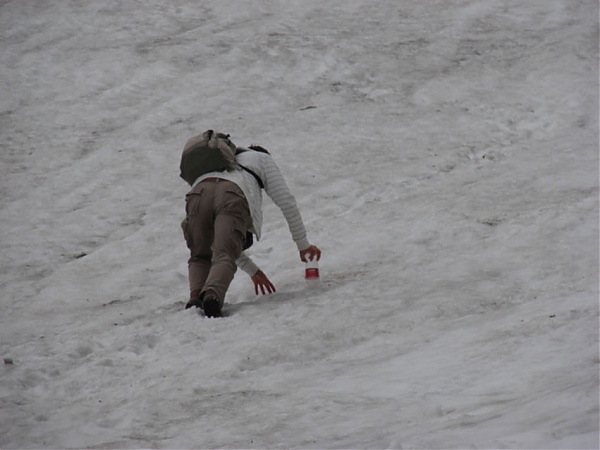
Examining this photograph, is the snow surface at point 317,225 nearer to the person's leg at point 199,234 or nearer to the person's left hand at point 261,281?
the person's left hand at point 261,281

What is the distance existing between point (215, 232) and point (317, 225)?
3.00 meters

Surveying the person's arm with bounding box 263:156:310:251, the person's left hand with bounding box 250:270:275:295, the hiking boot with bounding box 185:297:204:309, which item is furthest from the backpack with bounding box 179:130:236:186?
the hiking boot with bounding box 185:297:204:309

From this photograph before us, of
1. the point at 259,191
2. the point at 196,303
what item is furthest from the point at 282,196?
the point at 196,303

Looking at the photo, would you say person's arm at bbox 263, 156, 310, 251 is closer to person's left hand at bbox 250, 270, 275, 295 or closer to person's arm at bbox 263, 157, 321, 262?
person's arm at bbox 263, 157, 321, 262

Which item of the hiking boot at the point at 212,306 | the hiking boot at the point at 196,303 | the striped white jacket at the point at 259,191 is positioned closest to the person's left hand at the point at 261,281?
the striped white jacket at the point at 259,191

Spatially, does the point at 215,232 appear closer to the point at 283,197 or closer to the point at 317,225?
the point at 283,197

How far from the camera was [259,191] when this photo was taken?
8.04 meters

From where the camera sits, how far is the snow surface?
536cm

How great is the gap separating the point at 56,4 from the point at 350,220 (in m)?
10.0

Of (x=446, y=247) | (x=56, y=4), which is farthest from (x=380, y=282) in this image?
(x=56, y=4)

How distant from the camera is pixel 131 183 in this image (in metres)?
12.4

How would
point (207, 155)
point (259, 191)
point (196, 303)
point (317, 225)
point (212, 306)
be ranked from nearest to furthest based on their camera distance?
1. point (212, 306)
2. point (196, 303)
3. point (207, 155)
4. point (259, 191)
5. point (317, 225)

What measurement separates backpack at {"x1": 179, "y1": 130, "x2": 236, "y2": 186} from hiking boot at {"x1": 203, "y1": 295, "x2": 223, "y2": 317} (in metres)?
1.17

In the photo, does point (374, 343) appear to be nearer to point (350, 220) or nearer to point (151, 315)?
point (151, 315)
